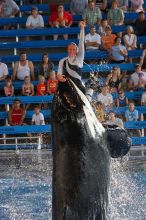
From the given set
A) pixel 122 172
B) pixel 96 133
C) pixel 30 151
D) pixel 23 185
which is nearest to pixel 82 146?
pixel 96 133

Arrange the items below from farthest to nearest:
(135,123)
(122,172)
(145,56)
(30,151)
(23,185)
Answer: (145,56) → (135,123) → (30,151) → (122,172) → (23,185)

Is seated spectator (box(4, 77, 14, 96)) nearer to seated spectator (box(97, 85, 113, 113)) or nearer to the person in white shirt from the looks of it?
the person in white shirt

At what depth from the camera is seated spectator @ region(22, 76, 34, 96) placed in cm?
2008

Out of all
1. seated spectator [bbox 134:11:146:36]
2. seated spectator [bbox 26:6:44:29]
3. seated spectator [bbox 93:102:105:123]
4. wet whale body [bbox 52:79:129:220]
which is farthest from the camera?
seated spectator [bbox 26:6:44:29]

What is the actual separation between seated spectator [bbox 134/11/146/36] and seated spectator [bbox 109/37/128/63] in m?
1.24

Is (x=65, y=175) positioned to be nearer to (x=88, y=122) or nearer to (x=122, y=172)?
(x=88, y=122)

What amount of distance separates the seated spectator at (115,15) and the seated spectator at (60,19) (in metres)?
1.29

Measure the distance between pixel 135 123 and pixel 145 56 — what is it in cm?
312

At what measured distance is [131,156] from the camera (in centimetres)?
1738

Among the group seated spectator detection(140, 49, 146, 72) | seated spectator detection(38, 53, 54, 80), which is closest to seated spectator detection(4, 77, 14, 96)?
seated spectator detection(38, 53, 54, 80)

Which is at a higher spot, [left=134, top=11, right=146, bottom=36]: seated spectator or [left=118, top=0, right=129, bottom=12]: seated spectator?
[left=118, top=0, right=129, bottom=12]: seated spectator

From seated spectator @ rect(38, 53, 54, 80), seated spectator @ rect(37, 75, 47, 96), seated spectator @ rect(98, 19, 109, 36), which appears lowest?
seated spectator @ rect(37, 75, 47, 96)

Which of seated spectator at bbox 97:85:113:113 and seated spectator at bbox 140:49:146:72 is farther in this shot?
seated spectator at bbox 140:49:146:72

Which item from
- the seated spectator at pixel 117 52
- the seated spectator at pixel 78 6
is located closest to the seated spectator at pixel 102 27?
the seated spectator at pixel 117 52
